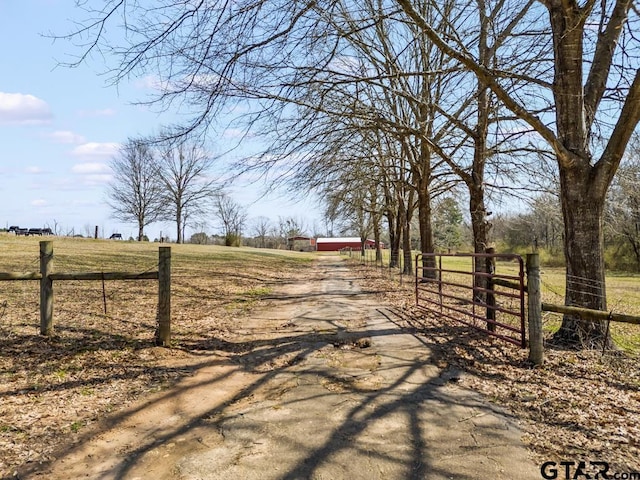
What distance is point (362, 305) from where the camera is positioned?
10875 mm

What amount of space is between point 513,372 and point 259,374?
3.13 metres

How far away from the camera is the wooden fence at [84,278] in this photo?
19.7ft

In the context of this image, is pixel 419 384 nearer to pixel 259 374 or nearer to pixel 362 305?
pixel 259 374

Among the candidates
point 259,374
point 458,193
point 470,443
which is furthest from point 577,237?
point 458,193

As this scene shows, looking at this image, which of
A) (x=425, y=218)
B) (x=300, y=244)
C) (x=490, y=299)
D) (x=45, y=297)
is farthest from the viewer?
(x=300, y=244)

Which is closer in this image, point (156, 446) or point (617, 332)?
point (156, 446)

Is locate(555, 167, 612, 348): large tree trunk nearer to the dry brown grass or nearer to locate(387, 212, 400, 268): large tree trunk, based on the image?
the dry brown grass

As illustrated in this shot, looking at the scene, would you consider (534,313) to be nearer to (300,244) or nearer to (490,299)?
(490,299)

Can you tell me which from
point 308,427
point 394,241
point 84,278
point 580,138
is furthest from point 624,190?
point 394,241

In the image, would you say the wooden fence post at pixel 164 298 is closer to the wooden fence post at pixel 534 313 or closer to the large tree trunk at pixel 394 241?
the wooden fence post at pixel 534 313

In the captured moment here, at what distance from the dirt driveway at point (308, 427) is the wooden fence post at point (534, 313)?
3.81 ft

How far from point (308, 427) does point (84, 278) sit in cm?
430

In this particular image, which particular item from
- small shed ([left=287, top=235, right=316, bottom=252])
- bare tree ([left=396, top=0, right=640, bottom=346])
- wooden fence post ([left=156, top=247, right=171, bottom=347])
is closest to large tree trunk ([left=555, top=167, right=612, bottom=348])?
bare tree ([left=396, top=0, right=640, bottom=346])

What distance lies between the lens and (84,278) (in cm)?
620
